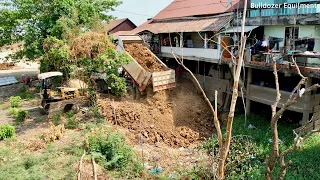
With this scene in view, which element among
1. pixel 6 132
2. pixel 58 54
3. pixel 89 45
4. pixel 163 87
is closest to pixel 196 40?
pixel 163 87

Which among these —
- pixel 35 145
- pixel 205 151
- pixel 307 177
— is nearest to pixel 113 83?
pixel 35 145

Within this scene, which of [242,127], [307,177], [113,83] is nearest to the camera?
[307,177]

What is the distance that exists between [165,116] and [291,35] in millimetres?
7437

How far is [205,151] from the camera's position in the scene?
12906 millimetres

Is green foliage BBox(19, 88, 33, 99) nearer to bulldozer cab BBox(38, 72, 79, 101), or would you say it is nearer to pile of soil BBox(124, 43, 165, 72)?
bulldozer cab BBox(38, 72, 79, 101)

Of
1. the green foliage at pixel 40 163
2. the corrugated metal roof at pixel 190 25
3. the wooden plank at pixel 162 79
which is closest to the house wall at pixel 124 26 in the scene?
the corrugated metal roof at pixel 190 25

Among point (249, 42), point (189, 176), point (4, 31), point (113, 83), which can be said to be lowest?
point (189, 176)

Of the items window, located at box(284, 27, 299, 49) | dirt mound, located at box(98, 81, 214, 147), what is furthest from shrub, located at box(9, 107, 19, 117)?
window, located at box(284, 27, 299, 49)

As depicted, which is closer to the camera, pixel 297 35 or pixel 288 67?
pixel 288 67

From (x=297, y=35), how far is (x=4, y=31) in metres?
20.0

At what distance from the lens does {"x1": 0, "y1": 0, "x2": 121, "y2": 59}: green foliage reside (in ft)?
64.6

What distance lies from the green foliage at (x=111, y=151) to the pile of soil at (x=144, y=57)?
6354 mm

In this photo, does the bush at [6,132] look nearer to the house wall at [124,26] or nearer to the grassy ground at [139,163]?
the grassy ground at [139,163]

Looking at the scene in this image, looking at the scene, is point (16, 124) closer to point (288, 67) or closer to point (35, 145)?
point (35, 145)
